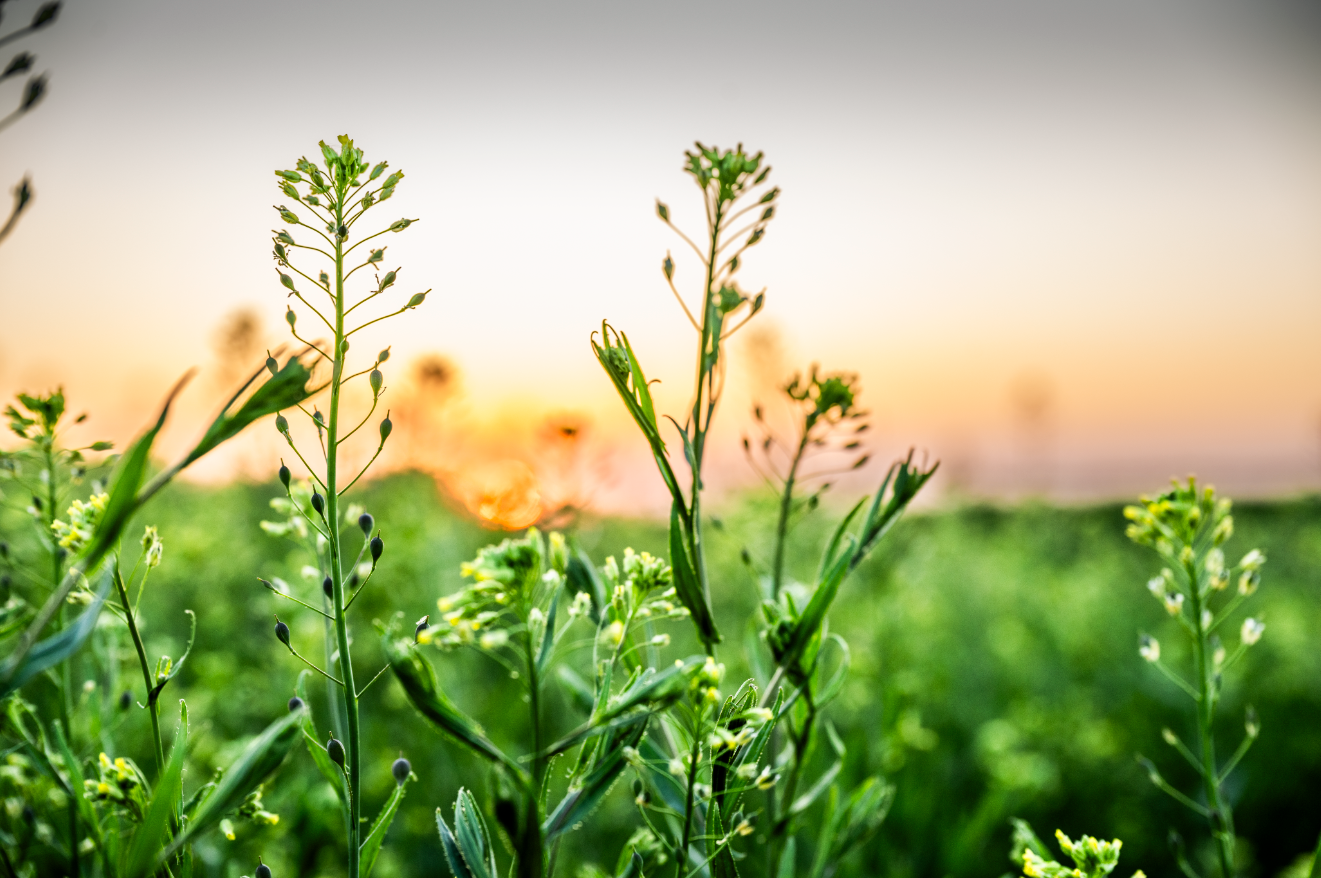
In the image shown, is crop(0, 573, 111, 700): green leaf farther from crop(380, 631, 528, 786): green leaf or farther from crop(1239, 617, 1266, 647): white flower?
crop(1239, 617, 1266, 647): white flower

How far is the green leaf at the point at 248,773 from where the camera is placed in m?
0.60

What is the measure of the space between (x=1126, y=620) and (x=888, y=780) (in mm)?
3764

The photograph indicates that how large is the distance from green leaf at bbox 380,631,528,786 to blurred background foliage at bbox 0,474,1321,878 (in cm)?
85

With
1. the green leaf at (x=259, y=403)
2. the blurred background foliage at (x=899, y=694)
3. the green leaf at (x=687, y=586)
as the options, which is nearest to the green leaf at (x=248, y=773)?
the green leaf at (x=259, y=403)

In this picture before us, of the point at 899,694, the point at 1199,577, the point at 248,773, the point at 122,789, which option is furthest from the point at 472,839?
the point at 1199,577

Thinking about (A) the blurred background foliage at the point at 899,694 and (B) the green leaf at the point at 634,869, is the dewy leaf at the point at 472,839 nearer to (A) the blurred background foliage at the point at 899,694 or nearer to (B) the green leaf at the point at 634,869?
(B) the green leaf at the point at 634,869

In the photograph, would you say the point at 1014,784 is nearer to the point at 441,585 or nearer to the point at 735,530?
the point at 735,530

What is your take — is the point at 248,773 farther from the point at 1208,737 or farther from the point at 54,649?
the point at 1208,737

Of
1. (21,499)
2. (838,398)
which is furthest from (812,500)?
(21,499)

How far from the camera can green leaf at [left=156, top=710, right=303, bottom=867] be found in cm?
60

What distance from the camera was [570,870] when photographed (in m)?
2.49

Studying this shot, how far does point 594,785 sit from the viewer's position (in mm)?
698

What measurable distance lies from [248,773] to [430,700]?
0.56 ft

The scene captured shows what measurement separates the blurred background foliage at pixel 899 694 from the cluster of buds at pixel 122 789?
0.61 meters
